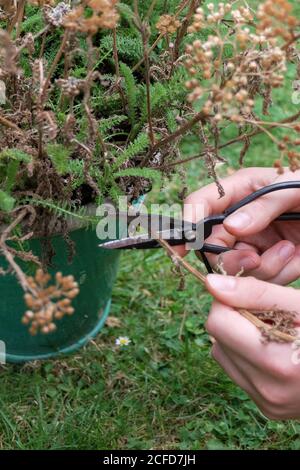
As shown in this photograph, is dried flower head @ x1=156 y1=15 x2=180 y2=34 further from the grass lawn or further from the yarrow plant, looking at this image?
the grass lawn

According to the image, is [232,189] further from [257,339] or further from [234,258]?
[257,339]

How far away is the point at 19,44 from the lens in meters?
0.89

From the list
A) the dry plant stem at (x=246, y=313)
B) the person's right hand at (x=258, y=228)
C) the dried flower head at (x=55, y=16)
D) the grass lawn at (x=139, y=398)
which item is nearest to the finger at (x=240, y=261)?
the person's right hand at (x=258, y=228)

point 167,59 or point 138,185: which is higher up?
point 167,59

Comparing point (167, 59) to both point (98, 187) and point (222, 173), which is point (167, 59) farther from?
point (222, 173)

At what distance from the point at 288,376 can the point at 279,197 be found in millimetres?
329

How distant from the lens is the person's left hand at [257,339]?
2.86 feet

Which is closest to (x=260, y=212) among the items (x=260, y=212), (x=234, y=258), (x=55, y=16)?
(x=260, y=212)

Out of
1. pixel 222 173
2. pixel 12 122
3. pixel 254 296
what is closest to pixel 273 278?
pixel 254 296

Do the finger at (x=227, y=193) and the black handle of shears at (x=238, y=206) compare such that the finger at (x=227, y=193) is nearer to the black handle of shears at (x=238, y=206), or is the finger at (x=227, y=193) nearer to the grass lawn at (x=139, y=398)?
the black handle of shears at (x=238, y=206)

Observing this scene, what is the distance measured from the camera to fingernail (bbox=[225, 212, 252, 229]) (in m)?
1.03

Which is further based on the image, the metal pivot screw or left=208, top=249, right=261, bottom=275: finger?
left=208, top=249, right=261, bottom=275: finger

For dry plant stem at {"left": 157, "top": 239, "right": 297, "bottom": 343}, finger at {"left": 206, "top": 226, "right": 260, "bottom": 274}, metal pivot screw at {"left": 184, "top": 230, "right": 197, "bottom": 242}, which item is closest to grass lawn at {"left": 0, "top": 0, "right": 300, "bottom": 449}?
finger at {"left": 206, "top": 226, "right": 260, "bottom": 274}

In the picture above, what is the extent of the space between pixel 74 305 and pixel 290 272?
1.50 ft
